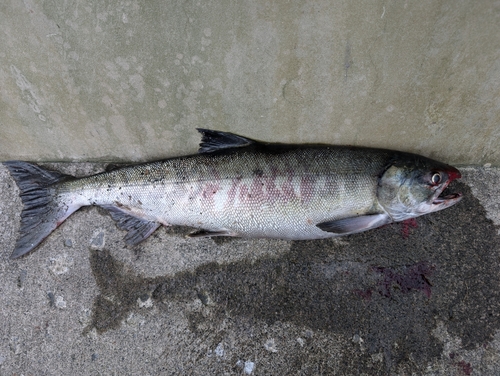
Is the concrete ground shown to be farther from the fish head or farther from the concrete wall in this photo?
the concrete wall

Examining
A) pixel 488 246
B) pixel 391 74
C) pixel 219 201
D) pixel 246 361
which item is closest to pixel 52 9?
pixel 219 201

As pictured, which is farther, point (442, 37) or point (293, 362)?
point (293, 362)

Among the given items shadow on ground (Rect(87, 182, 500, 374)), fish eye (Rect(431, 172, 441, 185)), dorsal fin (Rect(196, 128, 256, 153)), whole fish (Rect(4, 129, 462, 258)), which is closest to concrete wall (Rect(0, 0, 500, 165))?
dorsal fin (Rect(196, 128, 256, 153))

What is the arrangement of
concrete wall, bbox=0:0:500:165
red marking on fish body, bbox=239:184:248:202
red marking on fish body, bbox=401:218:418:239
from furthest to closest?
red marking on fish body, bbox=401:218:418:239, red marking on fish body, bbox=239:184:248:202, concrete wall, bbox=0:0:500:165

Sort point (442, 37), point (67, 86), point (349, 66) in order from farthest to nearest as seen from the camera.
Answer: point (67, 86)
point (349, 66)
point (442, 37)

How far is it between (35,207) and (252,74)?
88.8 inches

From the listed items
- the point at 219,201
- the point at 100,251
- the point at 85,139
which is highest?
the point at 85,139

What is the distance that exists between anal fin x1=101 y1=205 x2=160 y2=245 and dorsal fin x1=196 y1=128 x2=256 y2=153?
2.68 ft

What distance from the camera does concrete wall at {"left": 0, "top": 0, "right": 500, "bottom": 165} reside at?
7.02 ft

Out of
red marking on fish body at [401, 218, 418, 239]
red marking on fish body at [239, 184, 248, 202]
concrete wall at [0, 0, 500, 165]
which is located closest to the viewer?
concrete wall at [0, 0, 500, 165]

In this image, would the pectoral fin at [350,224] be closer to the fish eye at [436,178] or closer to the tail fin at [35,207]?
the fish eye at [436,178]

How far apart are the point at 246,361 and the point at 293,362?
15.4 inches

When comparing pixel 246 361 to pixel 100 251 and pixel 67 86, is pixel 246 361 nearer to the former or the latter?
pixel 100 251

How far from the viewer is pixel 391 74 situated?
2330 mm
